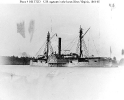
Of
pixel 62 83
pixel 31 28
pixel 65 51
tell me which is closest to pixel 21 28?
pixel 31 28

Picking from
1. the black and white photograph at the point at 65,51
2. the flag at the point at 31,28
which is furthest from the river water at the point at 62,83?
the flag at the point at 31,28

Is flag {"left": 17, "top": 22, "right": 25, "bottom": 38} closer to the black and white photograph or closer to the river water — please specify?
the black and white photograph

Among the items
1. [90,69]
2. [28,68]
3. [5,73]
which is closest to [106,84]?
[90,69]

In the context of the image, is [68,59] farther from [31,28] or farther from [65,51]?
[31,28]

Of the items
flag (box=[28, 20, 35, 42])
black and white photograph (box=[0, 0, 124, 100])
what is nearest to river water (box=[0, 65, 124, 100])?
black and white photograph (box=[0, 0, 124, 100])

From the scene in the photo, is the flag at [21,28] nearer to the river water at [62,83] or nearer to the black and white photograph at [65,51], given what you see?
the black and white photograph at [65,51]

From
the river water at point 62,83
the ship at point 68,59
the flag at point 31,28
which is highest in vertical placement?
the flag at point 31,28

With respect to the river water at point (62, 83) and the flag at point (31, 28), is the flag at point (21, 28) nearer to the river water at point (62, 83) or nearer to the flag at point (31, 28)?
the flag at point (31, 28)

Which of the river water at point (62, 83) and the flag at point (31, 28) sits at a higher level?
the flag at point (31, 28)

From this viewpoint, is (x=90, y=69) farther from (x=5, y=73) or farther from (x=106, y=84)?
(x=5, y=73)
